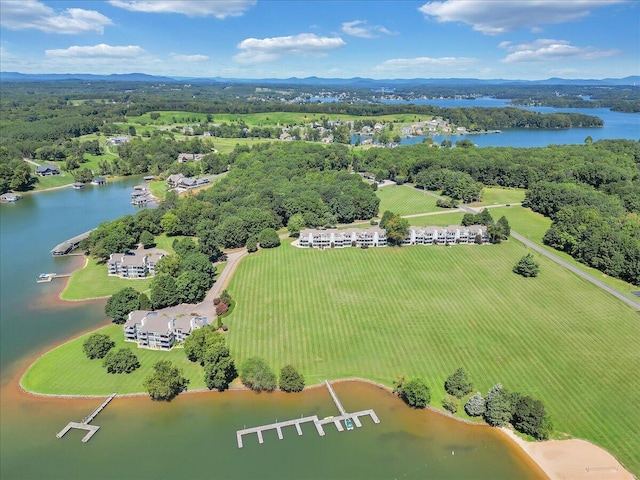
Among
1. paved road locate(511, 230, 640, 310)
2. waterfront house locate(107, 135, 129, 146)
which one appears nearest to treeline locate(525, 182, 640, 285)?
paved road locate(511, 230, 640, 310)

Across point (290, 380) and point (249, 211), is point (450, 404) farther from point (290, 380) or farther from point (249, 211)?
point (249, 211)

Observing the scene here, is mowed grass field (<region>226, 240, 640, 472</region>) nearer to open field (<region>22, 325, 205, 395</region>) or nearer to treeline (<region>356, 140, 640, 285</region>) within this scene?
open field (<region>22, 325, 205, 395</region>)

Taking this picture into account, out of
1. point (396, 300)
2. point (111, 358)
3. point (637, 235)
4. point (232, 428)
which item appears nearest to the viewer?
point (232, 428)

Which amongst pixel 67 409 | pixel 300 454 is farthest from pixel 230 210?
pixel 300 454

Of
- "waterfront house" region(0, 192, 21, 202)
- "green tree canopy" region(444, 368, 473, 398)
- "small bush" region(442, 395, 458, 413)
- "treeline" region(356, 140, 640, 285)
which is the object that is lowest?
"waterfront house" region(0, 192, 21, 202)

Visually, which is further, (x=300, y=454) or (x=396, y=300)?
(x=396, y=300)

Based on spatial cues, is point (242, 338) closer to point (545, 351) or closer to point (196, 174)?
point (545, 351)
